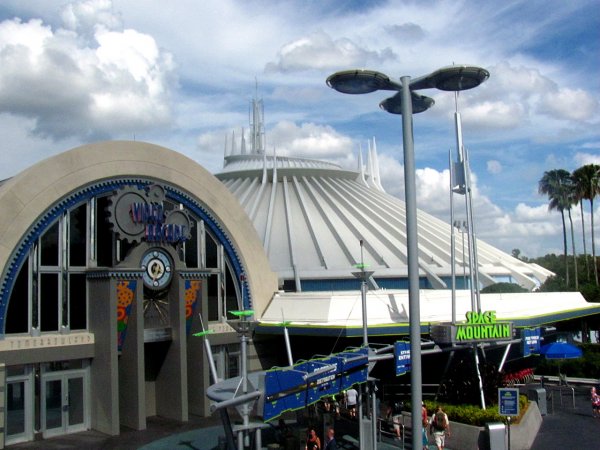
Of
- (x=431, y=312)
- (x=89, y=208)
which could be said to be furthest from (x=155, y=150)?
(x=431, y=312)

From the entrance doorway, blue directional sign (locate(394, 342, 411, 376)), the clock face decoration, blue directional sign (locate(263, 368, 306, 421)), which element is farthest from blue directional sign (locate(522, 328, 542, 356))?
the entrance doorway

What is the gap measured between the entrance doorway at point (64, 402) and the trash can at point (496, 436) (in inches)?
604

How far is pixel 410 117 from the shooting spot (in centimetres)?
1227

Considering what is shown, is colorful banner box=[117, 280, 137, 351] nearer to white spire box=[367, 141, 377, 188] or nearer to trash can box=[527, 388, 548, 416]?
trash can box=[527, 388, 548, 416]

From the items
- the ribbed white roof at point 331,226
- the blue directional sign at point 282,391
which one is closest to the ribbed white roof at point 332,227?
the ribbed white roof at point 331,226

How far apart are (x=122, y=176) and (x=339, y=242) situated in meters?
19.7

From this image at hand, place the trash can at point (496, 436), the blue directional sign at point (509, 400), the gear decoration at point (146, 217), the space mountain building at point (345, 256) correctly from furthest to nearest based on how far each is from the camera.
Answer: the space mountain building at point (345, 256) < the gear decoration at point (146, 217) < the trash can at point (496, 436) < the blue directional sign at point (509, 400)

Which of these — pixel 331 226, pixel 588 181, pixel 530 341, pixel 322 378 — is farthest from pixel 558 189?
pixel 322 378

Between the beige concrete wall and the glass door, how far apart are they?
433 cm

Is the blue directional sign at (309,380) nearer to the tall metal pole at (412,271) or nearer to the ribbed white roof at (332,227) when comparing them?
the tall metal pole at (412,271)

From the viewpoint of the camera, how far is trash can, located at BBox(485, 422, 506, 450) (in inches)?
846

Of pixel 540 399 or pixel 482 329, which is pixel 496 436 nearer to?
pixel 482 329

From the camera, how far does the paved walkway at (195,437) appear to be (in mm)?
22797

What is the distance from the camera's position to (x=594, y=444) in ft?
74.7
